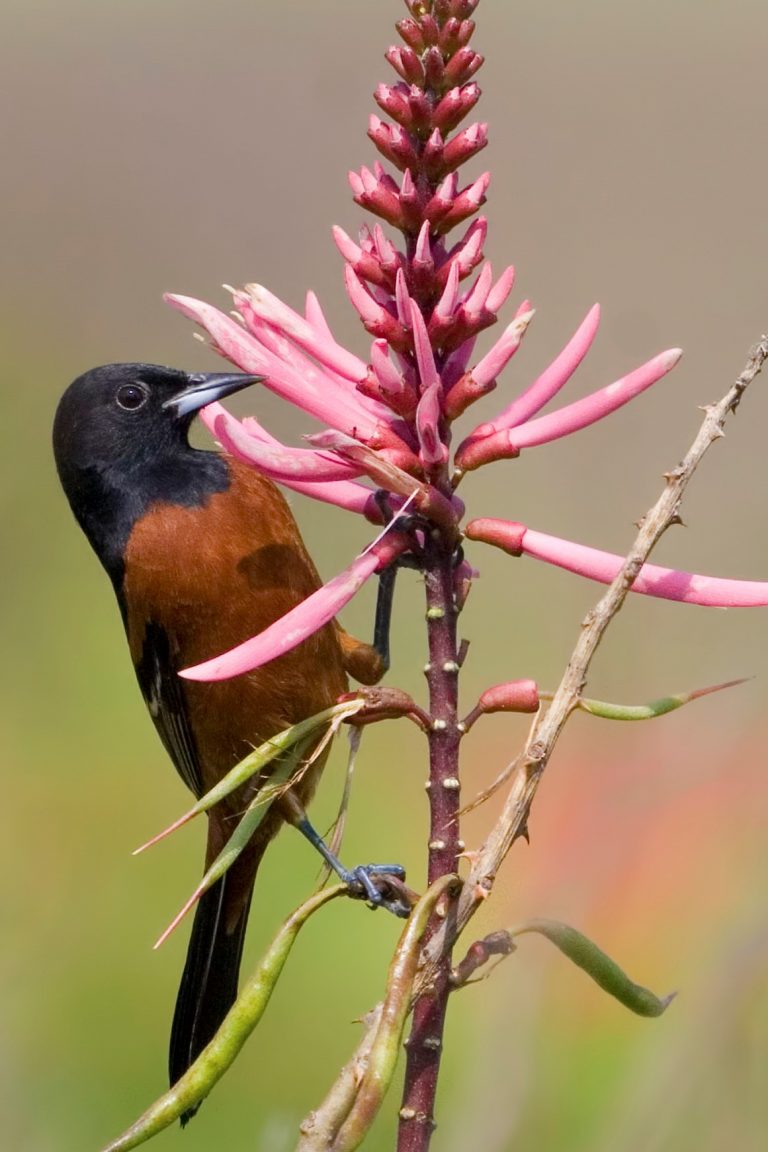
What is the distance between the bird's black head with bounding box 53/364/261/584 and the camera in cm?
186

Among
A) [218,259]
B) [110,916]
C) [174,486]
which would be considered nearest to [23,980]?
[110,916]

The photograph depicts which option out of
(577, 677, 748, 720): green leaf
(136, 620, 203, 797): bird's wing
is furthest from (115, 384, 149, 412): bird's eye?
(577, 677, 748, 720): green leaf

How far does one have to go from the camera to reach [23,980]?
2.26 m

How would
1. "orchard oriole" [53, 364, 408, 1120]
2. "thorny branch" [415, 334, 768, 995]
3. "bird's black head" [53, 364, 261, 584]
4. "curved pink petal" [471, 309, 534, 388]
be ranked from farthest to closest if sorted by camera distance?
"bird's black head" [53, 364, 261, 584]
"orchard oriole" [53, 364, 408, 1120]
"curved pink petal" [471, 309, 534, 388]
"thorny branch" [415, 334, 768, 995]

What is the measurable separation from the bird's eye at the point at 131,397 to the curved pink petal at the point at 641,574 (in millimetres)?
1003

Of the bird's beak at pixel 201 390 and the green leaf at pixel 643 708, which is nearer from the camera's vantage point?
the green leaf at pixel 643 708

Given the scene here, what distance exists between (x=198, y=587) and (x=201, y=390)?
0.23m

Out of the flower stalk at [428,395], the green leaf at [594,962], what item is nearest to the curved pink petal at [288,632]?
the flower stalk at [428,395]

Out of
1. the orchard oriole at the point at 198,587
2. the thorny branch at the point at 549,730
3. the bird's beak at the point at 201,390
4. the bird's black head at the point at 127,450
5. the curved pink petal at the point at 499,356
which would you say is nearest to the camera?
the thorny branch at the point at 549,730

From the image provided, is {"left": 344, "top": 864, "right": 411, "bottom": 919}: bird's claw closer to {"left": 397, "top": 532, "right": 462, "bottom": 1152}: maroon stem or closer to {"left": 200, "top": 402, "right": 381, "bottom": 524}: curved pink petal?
{"left": 397, "top": 532, "right": 462, "bottom": 1152}: maroon stem

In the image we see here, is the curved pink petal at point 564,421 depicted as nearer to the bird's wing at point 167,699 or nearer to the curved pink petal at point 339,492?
the curved pink petal at point 339,492

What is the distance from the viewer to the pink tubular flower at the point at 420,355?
0.90 m

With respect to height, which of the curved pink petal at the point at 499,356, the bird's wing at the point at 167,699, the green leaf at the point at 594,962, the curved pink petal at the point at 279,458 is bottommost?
the bird's wing at the point at 167,699

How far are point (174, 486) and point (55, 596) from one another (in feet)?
4.33
